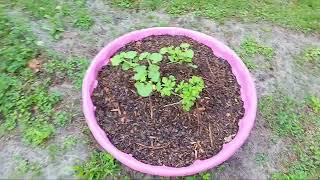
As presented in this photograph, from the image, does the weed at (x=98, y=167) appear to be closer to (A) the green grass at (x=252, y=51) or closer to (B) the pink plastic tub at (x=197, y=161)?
(B) the pink plastic tub at (x=197, y=161)

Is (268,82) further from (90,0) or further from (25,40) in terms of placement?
(25,40)

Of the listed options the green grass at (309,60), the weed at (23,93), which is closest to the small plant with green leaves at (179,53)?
the weed at (23,93)

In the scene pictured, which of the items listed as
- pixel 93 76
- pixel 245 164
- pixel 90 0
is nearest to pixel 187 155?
pixel 245 164

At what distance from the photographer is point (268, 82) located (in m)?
2.64

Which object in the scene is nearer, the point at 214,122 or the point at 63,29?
the point at 214,122

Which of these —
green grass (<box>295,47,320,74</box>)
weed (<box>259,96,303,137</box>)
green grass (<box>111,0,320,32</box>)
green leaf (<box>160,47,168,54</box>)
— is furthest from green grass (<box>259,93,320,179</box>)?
green leaf (<box>160,47,168,54</box>)

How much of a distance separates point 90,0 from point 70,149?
48.5 inches

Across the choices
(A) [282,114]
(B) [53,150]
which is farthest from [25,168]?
(A) [282,114]

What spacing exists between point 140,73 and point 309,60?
1380 millimetres

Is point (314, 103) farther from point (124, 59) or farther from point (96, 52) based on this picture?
point (96, 52)

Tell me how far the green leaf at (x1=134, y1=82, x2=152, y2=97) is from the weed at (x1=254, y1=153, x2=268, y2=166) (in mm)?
790

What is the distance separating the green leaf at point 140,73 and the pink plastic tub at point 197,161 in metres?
0.27

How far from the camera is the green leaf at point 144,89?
1975 mm

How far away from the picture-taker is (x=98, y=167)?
2.19 meters
